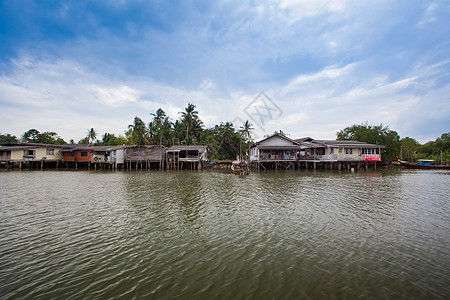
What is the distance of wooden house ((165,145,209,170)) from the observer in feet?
126

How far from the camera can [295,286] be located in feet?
16.3

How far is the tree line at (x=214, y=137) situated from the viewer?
149 feet

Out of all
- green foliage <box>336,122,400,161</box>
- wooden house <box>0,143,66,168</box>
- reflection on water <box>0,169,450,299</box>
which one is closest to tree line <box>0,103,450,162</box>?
green foliage <box>336,122,400,161</box>

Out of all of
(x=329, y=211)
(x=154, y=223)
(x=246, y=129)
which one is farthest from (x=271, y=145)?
(x=154, y=223)

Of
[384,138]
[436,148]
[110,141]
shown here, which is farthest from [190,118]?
[436,148]

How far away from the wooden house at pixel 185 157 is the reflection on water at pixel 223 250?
2618cm

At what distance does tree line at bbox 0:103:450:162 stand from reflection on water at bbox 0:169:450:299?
113ft

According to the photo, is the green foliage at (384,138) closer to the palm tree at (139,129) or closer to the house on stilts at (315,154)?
the house on stilts at (315,154)

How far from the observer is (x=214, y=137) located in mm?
50938

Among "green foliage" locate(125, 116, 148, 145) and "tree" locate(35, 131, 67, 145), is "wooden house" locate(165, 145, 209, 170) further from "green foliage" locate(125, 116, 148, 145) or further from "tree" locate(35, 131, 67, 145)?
"tree" locate(35, 131, 67, 145)

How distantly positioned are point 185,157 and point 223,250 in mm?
34266

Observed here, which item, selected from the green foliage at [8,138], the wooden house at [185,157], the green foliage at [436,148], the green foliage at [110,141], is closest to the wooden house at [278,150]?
the wooden house at [185,157]

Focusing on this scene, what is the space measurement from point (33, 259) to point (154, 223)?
3821mm

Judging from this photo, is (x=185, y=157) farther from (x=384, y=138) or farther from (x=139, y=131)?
(x=384, y=138)
